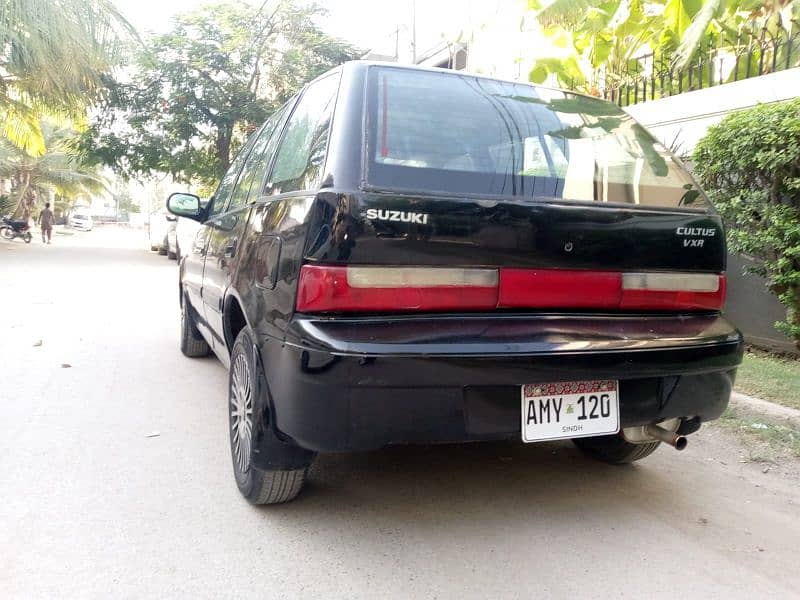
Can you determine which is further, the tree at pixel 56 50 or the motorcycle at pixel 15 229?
the motorcycle at pixel 15 229

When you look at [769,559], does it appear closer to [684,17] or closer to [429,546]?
[429,546]

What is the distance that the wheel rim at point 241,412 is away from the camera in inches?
115

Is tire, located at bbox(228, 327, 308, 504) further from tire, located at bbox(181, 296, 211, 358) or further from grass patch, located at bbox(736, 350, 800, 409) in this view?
grass patch, located at bbox(736, 350, 800, 409)

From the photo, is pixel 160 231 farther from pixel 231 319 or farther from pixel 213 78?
pixel 231 319

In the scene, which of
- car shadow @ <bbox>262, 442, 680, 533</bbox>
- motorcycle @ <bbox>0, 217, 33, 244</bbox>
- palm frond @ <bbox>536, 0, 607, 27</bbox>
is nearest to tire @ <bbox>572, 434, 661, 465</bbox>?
car shadow @ <bbox>262, 442, 680, 533</bbox>

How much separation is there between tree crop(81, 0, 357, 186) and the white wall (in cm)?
1395

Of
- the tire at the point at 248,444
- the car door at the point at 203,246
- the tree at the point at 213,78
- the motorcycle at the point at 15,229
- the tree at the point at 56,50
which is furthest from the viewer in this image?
the motorcycle at the point at 15,229

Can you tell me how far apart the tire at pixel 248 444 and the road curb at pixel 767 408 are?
2.96 m

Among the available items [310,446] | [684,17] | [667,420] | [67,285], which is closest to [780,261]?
[667,420]

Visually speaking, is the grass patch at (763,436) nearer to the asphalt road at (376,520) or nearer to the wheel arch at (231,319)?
the asphalt road at (376,520)

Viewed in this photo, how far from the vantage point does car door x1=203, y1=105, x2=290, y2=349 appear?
345 centimetres

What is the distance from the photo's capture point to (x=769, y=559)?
267 cm

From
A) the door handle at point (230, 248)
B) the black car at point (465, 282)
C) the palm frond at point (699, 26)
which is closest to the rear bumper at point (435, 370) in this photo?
the black car at point (465, 282)

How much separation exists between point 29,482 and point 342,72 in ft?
7.68
